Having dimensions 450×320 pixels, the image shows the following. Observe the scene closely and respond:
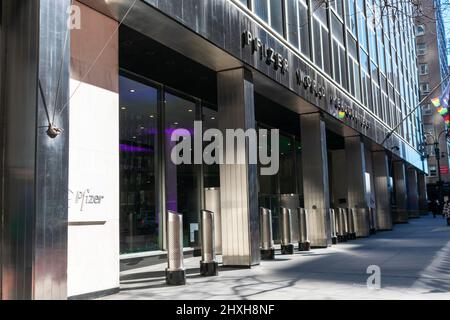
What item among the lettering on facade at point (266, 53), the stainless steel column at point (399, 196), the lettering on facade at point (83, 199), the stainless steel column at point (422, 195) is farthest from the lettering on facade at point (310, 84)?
the stainless steel column at point (422, 195)

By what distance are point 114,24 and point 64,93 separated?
282 cm

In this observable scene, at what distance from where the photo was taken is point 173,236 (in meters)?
9.56

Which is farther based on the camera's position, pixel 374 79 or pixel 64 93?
pixel 374 79

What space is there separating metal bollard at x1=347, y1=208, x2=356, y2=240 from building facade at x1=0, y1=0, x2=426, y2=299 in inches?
69.2

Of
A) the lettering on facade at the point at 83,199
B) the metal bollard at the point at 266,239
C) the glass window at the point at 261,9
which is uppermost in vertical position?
the glass window at the point at 261,9

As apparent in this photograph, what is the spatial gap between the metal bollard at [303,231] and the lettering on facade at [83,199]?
10.0m

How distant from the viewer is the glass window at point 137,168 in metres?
13.1

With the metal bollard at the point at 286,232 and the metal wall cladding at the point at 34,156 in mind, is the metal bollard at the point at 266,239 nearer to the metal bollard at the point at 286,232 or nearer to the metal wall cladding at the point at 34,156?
the metal bollard at the point at 286,232

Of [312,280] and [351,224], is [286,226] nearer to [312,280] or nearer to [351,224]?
[312,280]

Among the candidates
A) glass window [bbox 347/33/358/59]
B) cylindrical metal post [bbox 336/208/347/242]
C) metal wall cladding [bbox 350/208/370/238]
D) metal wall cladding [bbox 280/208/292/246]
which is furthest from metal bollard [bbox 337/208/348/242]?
glass window [bbox 347/33/358/59]
